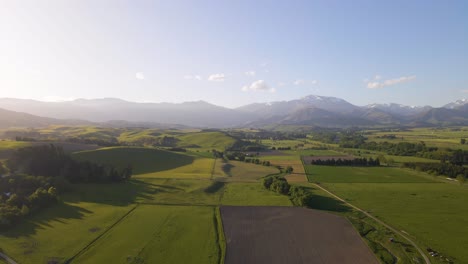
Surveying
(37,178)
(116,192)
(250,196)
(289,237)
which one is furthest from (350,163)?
(37,178)

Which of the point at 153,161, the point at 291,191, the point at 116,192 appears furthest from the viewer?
the point at 153,161

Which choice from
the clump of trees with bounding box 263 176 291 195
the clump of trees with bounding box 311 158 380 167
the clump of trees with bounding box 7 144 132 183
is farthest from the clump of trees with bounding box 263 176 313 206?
the clump of trees with bounding box 7 144 132 183

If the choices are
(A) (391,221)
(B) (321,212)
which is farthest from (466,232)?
(B) (321,212)

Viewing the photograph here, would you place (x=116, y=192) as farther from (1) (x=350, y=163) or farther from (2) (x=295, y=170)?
(1) (x=350, y=163)

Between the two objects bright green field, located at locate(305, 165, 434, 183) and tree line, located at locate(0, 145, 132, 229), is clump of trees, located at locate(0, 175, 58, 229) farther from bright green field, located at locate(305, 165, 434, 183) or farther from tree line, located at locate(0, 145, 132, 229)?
bright green field, located at locate(305, 165, 434, 183)

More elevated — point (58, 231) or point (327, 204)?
point (58, 231)

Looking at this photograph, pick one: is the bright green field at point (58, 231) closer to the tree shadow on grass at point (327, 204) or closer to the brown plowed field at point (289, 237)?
the brown plowed field at point (289, 237)
